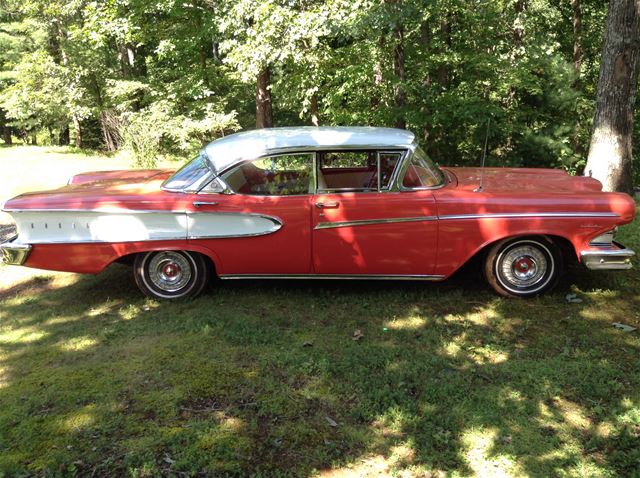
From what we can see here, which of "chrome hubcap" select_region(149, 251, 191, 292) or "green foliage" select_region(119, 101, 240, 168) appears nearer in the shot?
"chrome hubcap" select_region(149, 251, 191, 292)

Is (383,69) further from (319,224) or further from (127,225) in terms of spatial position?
(127,225)

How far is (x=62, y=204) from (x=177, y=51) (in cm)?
1180

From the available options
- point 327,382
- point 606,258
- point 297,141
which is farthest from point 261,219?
point 606,258

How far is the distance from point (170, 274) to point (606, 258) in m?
3.96

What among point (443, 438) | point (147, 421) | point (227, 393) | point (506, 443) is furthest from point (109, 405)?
point (506, 443)

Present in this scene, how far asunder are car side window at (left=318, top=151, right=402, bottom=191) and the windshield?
1121 mm

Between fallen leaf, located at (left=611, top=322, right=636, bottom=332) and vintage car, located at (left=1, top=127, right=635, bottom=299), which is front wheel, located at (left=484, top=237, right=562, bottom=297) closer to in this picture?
vintage car, located at (left=1, top=127, right=635, bottom=299)

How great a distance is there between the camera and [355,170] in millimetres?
5180

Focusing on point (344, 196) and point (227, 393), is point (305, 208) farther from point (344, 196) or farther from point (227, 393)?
point (227, 393)

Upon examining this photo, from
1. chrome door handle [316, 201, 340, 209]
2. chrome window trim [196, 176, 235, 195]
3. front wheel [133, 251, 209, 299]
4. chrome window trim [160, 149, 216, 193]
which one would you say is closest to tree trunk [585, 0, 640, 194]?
chrome door handle [316, 201, 340, 209]

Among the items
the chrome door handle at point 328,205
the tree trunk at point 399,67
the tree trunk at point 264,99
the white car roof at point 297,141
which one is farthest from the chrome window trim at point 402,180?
the tree trunk at point 264,99

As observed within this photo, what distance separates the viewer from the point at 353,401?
3.24 meters

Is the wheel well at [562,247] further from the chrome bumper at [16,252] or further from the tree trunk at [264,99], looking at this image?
the tree trunk at [264,99]

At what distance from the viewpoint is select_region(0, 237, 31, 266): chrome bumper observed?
460 cm
